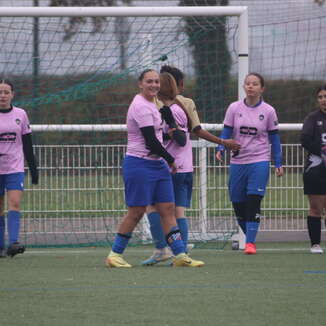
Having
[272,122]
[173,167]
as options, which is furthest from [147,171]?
[272,122]

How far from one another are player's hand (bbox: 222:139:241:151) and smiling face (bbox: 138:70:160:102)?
1.26m

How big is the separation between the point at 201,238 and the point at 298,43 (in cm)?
271

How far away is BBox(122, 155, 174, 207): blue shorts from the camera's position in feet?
28.9

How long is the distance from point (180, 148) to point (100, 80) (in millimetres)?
3182

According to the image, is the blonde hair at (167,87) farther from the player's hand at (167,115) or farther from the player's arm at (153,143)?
the player's arm at (153,143)

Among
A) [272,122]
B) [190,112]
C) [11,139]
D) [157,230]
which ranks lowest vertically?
[157,230]

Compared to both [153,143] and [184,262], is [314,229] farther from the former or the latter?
[153,143]

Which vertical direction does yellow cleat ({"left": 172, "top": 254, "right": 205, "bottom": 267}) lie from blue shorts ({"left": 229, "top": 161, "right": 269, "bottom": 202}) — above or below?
below

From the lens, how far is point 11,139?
33.9 ft

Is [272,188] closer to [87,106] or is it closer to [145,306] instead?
[87,106]

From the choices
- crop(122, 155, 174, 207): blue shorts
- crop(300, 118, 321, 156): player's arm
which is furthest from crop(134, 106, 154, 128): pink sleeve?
crop(300, 118, 321, 156): player's arm

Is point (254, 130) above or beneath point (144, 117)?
beneath

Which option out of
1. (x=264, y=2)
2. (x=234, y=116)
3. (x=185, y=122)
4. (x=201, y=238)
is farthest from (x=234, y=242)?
(x=264, y=2)

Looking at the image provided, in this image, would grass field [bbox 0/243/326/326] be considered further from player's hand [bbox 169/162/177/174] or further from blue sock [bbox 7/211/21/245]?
player's hand [bbox 169/162/177/174]
